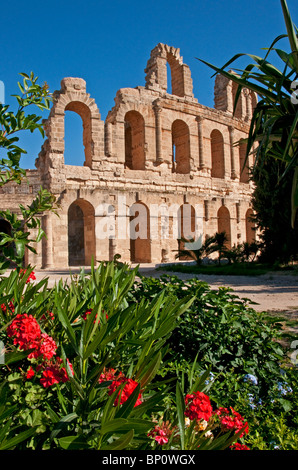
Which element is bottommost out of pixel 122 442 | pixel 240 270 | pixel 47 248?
pixel 240 270

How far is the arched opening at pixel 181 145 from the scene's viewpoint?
20.5 metres

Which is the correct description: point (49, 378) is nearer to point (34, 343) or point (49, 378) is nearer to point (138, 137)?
point (34, 343)

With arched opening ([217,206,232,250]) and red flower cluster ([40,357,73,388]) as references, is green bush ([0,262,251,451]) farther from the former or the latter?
arched opening ([217,206,232,250])

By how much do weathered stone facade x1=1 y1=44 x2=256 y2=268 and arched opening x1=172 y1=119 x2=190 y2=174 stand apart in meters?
0.06

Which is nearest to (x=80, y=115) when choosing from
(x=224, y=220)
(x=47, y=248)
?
(x=47, y=248)

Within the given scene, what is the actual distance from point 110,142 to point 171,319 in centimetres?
1636

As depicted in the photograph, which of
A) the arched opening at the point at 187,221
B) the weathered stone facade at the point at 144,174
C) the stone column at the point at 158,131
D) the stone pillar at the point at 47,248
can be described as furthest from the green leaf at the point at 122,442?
the arched opening at the point at 187,221

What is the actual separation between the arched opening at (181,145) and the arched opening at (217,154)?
8.69 feet

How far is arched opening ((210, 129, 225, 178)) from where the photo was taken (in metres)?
22.3

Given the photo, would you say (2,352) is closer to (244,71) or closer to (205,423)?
(205,423)

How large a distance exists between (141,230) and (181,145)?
20.3ft

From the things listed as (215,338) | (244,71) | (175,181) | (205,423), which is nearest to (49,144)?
(175,181)

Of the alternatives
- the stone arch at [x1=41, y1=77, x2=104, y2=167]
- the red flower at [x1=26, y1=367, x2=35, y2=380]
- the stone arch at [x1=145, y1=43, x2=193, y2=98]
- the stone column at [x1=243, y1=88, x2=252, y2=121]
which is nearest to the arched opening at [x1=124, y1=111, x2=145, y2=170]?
the stone arch at [x1=145, y1=43, x2=193, y2=98]

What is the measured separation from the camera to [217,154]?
2281 cm
